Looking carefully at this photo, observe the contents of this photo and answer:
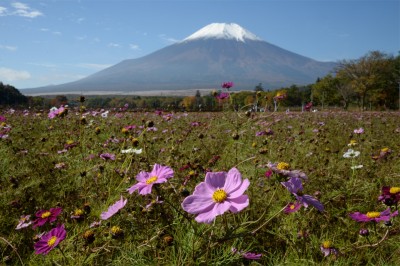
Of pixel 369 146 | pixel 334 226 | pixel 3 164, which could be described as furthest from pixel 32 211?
pixel 369 146

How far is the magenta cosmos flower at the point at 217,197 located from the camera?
81 cm

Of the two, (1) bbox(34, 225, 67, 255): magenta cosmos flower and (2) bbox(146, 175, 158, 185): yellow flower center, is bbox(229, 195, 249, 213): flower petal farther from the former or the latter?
(1) bbox(34, 225, 67, 255): magenta cosmos flower

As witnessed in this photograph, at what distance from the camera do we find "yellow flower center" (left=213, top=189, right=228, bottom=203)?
861 mm

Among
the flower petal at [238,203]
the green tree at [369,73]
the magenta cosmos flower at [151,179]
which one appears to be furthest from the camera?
the green tree at [369,73]

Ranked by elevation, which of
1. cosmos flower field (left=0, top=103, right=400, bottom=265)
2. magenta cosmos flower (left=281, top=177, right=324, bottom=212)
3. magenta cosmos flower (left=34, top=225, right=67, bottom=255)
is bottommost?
cosmos flower field (left=0, top=103, right=400, bottom=265)

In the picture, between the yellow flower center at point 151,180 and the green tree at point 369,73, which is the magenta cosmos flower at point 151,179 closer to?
the yellow flower center at point 151,180

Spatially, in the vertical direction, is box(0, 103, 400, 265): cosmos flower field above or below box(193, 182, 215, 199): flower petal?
below

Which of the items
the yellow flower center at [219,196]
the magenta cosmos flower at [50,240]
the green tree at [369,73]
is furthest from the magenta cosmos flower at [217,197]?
the green tree at [369,73]

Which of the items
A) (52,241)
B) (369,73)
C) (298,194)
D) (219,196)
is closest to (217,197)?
(219,196)

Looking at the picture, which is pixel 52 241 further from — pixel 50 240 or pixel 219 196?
pixel 219 196

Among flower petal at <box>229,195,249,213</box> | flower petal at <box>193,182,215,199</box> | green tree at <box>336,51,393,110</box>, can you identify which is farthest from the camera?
green tree at <box>336,51,393,110</box>

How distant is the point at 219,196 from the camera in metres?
0.87

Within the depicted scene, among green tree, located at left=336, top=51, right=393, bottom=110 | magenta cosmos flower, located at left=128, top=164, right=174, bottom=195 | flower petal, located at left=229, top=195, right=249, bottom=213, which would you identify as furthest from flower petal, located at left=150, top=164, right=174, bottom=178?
green tree, located at left=336, top=51, right=393, bottom=110

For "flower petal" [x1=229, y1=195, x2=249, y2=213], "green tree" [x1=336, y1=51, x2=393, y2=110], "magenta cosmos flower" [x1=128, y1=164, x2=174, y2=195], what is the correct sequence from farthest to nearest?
"green tree" [x1=336, y1=51, x2=393, y2=110] → "magenta cosmos flower" [x1=128, y1=164, x2=174, y2=195] → "flower petal" [x1=229, y1=195, x2=249, y2=213]
